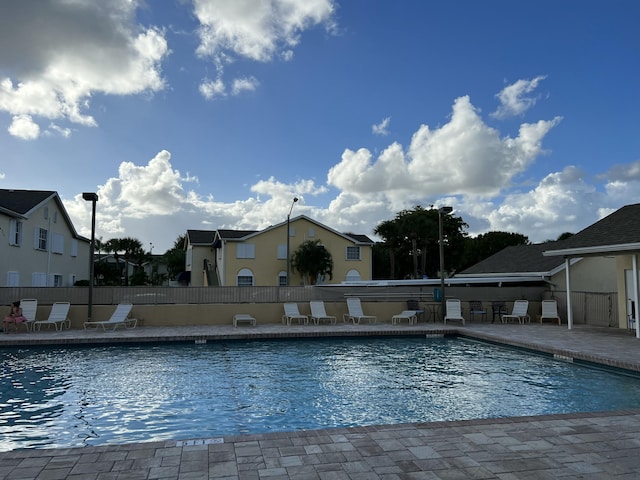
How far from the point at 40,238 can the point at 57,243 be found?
226 cm

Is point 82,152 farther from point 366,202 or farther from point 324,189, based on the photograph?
point 366,202

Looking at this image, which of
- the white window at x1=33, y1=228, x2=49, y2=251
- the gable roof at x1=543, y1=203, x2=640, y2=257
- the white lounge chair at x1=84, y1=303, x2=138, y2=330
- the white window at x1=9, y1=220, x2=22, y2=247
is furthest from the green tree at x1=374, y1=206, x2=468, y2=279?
the white lounge chair at x1=84, y1=303, x2=138, y2=330

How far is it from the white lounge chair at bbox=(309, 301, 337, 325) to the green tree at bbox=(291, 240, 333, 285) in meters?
19.4

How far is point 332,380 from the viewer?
29.3ft

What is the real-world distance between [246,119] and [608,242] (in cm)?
1369

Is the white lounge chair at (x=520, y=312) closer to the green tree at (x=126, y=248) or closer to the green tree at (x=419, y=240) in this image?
the green tree at (x=419, y=240)

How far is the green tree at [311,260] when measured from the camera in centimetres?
3703

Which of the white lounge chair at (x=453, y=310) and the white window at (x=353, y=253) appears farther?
the white window at (x=353, y=253)

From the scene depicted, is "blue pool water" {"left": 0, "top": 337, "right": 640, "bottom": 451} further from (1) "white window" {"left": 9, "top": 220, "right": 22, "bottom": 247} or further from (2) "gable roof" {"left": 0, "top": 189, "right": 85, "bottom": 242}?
(2) "gable roof" {"left": 0, "top": 189, "right": 85, "bottom": 242}

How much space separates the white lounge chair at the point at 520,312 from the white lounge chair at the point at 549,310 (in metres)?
0.57

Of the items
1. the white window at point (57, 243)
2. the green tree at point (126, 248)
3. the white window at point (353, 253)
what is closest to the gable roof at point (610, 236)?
the white window at point (353, 253)

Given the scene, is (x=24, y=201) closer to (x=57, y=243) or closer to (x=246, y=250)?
(x=57, y=243)

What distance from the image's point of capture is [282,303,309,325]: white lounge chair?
17.1 meters

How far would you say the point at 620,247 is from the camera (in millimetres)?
12844
